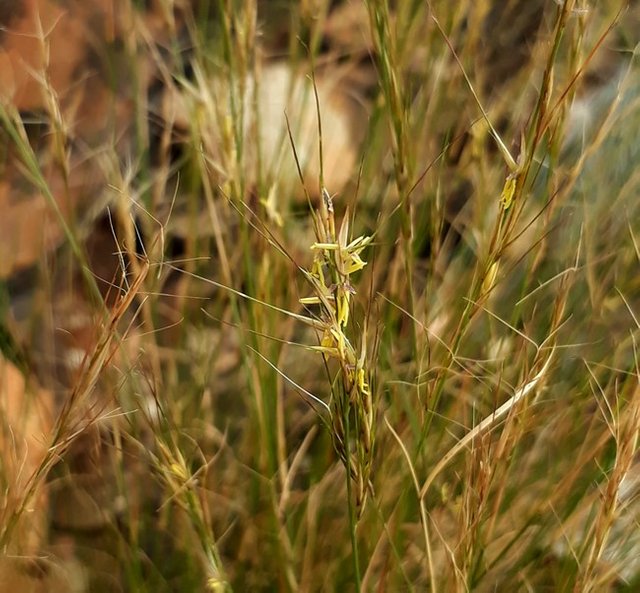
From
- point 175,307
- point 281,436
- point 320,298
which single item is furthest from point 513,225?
point 175,307

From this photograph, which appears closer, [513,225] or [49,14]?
[513,225]

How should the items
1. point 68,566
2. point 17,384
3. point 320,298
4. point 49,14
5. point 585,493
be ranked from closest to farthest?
point 320,298 < point 585,493 < point 68,566 < point 17,384 < point 49,14

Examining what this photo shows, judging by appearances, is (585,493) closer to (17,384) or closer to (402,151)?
(402,151)

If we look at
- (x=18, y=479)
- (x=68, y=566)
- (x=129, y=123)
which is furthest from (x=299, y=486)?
(x=129, y=123)

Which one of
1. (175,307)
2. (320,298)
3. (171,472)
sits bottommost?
(175,307)

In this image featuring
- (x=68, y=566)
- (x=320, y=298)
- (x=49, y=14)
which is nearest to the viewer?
(x=320, y=298)

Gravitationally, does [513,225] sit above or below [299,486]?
above
